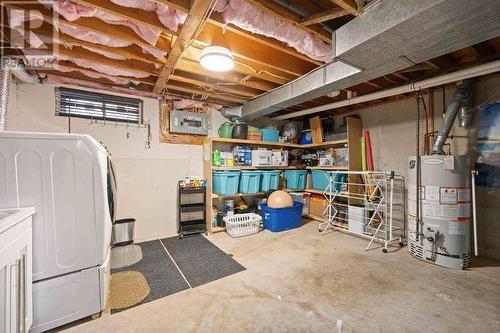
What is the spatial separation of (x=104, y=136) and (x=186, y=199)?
159 cm

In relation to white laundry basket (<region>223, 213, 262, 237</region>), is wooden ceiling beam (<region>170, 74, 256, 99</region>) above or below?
above

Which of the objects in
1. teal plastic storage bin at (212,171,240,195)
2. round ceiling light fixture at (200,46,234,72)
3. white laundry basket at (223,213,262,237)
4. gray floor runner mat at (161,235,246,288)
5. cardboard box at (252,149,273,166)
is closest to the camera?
round ceiling light fixture at (200,46,234,72)

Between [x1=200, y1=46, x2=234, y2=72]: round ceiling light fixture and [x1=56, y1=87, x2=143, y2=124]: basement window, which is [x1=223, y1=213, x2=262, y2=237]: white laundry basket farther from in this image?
[x1=200, y1=46, x2=234, y2=72]: round ceiling light fixture

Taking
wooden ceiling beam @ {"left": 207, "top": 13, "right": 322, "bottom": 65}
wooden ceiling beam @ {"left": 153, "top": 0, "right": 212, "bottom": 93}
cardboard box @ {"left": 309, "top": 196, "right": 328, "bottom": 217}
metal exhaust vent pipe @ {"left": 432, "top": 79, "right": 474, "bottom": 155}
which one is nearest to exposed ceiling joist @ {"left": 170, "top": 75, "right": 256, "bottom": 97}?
wooden ceiling beam @ {"left": 153, "top": 0, "right": 212, "bottom": 93}

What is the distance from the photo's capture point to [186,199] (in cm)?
380

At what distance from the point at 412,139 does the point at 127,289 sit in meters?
4.37

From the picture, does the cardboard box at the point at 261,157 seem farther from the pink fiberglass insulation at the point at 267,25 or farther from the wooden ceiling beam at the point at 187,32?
the pink fiberglass insulation at the point at 267,25

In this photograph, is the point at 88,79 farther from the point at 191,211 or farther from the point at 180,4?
the point at 191,211

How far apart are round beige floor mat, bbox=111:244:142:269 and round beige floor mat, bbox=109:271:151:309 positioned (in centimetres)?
27

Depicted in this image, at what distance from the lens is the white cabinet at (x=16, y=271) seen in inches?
44.0

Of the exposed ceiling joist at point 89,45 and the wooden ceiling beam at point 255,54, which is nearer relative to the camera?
the exposed ceiling joist at point 89,45

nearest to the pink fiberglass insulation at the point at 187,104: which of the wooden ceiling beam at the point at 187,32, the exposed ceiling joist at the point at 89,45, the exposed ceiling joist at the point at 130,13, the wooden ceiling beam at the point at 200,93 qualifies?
the wooden ceiling beam at the point at 200,93

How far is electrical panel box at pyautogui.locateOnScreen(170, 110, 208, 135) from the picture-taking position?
3.75 meters

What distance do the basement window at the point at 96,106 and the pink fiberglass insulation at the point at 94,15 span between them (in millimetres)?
1757
